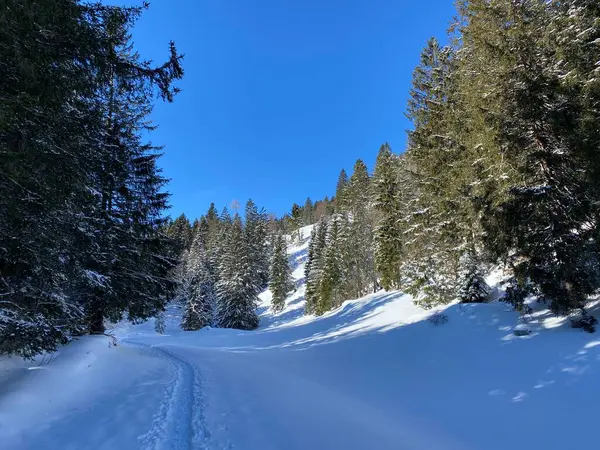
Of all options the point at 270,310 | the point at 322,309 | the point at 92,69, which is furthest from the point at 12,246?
the point at 270,310

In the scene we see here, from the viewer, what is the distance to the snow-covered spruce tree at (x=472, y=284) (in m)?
14.0

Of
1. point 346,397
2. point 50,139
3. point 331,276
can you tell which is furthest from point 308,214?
point 50,139

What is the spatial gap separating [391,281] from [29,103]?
28.4 m

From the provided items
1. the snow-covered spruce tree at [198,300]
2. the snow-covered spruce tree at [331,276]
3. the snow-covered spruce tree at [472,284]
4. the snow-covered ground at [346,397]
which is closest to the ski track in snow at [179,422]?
the snow-covered ground at [346,397]

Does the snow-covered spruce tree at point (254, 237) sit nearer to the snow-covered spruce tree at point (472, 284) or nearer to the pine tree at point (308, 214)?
the snow-covered spruce tree at point (472, 284)

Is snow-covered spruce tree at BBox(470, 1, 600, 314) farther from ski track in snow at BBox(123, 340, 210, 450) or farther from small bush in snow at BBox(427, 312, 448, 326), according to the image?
ski track in snow at BBox(123, 340, 210, 450)

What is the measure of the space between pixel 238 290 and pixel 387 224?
17.5 m

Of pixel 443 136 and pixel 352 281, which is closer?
pixel 443 136

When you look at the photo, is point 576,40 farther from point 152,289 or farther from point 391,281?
point 391,281

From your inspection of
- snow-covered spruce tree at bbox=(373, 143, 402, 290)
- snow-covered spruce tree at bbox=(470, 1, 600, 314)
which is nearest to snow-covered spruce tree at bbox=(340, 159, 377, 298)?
snow-covered spruce tree at bbox=(373, 143, 402, 290)

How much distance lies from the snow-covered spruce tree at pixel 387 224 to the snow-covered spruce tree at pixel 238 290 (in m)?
14.6

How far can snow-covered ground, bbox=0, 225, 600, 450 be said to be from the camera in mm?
5703

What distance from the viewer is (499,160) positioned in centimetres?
1052

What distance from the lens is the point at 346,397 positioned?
927 centimetres
